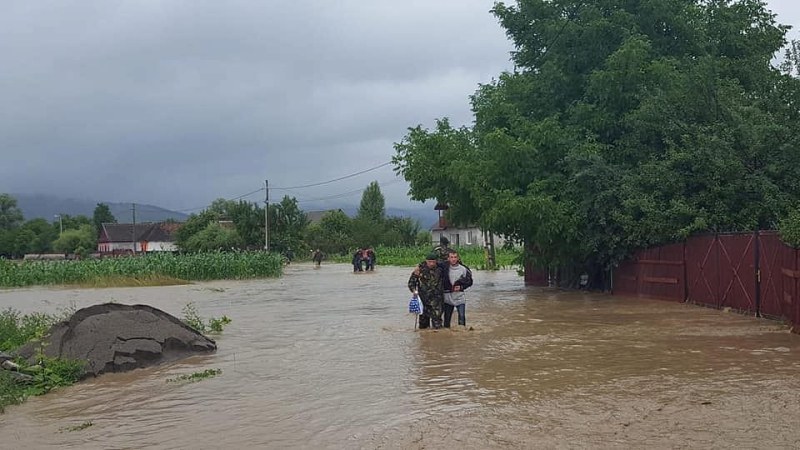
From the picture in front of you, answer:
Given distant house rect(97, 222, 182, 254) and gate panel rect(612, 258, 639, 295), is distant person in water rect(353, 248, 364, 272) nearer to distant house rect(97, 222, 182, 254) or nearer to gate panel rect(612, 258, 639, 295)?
gate panel rect(612, 258, 639, 295)

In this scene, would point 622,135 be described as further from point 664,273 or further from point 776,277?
point 776,277

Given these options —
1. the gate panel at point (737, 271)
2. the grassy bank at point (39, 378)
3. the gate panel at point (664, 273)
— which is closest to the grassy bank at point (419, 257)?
the gate panel at point (664, 273)

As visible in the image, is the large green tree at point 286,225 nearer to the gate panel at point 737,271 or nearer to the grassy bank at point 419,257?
the grassy bank at point 419,257

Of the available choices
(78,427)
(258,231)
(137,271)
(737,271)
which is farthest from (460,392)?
(258,231)

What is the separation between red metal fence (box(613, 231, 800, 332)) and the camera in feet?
51.5

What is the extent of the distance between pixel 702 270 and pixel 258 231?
60.5m

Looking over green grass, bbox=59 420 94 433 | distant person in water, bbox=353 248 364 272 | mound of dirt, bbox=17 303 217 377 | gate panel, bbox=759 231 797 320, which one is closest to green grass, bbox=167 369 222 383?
mound of dirt, bbox=17 303 217 377

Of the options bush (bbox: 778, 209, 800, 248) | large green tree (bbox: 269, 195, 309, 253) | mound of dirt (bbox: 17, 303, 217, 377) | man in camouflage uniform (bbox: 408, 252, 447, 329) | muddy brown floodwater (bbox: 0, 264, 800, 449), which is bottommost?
muddy brown floodwater (bbox: 0, 264, 800, 449)

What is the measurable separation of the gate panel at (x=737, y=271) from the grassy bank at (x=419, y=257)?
2913 cm

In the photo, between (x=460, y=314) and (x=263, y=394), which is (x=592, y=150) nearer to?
(x=460, y=314)

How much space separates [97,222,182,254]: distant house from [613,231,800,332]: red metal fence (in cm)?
10337

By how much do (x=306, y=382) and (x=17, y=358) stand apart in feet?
15.5

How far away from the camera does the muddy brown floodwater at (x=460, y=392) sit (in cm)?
767

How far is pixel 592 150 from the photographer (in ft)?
78.4
